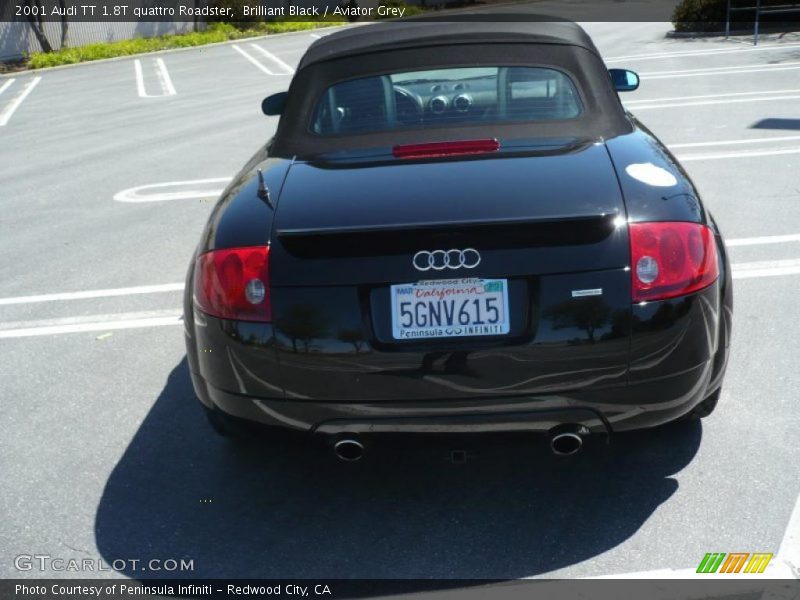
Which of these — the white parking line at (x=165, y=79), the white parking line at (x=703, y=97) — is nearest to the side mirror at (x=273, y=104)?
the white parking line at (x=703, y=97)

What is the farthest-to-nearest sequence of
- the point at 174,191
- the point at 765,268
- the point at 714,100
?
the point at 714,100 → the point at 174,191 → the point at 765,268

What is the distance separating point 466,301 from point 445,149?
845mm

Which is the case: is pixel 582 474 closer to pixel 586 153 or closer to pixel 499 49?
pixel 586 153

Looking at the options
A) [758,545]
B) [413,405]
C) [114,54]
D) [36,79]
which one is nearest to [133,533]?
[413,405]

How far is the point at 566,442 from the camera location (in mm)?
3373

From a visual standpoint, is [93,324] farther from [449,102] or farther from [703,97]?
[703,97]

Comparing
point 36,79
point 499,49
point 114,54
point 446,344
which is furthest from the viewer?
point 114,54

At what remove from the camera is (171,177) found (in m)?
10.7

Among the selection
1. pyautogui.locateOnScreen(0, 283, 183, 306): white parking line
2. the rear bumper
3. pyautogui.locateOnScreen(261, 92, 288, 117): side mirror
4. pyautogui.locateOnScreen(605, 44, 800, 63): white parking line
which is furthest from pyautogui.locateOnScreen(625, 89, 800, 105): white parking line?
the rear bumper

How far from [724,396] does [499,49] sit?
1.81 m

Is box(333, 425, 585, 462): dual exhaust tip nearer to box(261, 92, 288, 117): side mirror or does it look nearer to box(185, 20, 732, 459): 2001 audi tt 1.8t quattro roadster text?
box(185, 20, 732, 459): 2001 audi tt 1.8t quattro roadster text

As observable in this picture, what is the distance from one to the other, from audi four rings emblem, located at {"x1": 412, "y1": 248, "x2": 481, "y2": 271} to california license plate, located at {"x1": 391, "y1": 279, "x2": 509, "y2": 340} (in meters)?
0.05

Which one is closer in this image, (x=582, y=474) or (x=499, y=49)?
(x=582, y=474)

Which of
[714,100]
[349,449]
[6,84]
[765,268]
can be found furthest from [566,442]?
[6,84]
